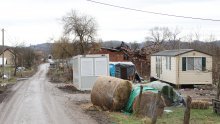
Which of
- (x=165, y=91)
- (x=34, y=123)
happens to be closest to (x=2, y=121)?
(x=34, y=123)

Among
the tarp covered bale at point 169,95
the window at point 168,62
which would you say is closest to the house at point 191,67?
the window at point 168,62

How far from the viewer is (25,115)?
18250 millimetres

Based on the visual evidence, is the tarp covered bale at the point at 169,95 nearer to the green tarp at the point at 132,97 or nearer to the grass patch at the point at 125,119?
the green tarp at the point at 132,97

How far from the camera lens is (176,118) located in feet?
55.1

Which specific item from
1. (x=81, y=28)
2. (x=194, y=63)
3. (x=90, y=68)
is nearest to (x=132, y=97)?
(x=90, y=68)

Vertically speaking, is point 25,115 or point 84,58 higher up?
point 84,58

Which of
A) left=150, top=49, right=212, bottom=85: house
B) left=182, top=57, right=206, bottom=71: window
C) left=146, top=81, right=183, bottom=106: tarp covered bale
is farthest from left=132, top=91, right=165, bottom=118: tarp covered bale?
left=182, top=57, right=206, bottom=71: window

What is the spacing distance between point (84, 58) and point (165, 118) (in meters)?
16.9

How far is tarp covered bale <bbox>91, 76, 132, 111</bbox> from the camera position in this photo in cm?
1948

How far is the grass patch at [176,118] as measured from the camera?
622 inches

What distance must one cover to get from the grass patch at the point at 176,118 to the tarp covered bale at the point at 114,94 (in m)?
0.74

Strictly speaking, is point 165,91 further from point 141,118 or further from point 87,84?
point 87,84

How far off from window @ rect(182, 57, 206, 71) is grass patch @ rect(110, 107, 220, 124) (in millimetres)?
14722

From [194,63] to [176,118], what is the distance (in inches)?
709
